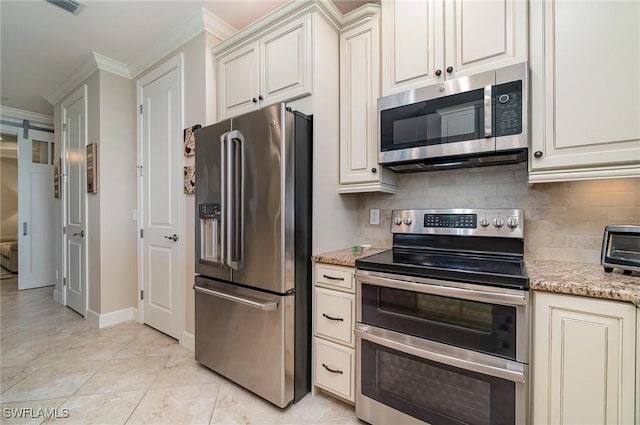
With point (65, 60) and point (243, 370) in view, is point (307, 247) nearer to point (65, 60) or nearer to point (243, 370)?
point (243, 370)

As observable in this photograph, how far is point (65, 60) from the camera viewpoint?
299 cm

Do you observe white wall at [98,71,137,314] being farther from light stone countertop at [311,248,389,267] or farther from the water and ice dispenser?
light stone countertop at [311,248,389,267]

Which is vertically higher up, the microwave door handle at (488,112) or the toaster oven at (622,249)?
the microwave door handle at (488,112)

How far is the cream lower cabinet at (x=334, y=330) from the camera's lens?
5.36 ft

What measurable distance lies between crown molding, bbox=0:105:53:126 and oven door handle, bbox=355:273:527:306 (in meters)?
5.69

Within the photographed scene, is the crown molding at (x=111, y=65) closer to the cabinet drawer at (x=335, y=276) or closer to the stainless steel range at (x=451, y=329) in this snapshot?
the cabinet drawer at (x=335, y=276)

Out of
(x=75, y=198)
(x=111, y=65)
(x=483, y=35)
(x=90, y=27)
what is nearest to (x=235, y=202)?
(x=483, y=35)

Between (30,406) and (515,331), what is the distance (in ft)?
8.84

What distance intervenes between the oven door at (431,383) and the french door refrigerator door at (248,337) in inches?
16.7

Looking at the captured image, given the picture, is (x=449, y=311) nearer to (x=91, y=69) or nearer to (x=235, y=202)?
(x=235, y=202)

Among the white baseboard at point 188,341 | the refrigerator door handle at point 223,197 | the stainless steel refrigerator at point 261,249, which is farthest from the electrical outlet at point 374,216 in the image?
the white baseboard at point 188,341

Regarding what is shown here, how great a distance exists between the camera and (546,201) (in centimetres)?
161

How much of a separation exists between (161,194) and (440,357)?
2645mm

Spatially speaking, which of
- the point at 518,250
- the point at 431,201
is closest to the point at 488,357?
the point at 518,250
